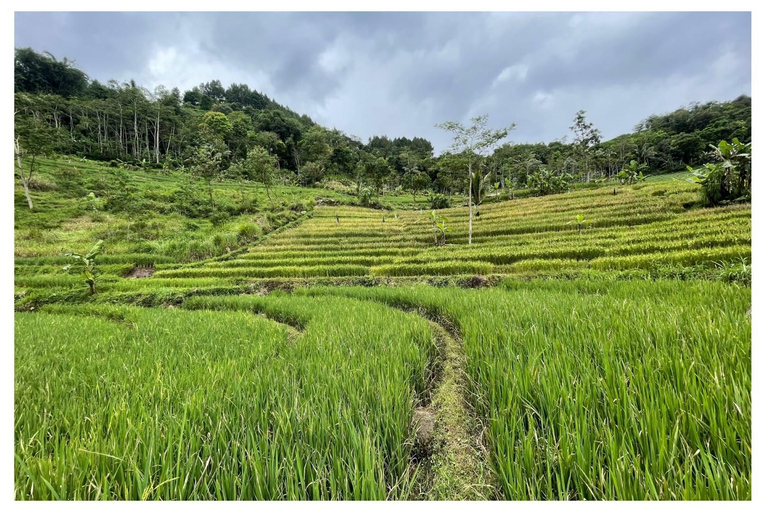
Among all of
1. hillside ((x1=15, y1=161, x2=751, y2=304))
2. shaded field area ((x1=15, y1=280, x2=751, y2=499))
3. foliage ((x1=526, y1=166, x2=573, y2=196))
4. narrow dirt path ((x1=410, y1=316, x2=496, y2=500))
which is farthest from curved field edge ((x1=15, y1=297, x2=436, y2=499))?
foliage ((x1=526, y1=166, x2=573, y2=196))

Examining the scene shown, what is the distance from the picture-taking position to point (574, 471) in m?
1.19

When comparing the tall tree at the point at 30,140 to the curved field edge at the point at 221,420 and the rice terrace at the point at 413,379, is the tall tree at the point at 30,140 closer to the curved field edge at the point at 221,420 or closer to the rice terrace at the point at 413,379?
the rice terrace at the point at 413,379

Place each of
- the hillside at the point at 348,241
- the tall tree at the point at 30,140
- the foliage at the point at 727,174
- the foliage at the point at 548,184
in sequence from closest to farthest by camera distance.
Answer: the hillside at the point at 348,241
the foliage at the point at 727,174
the tall tree at the point at 30,140
the foliage at the point at 548,184

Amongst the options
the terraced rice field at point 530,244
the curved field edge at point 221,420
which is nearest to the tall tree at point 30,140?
the terraced rice field at point 530,244

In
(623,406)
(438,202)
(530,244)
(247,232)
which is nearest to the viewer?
(623,406)

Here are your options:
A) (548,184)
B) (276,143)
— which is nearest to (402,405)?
(548,184)

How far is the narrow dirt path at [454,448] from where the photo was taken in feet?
4.69

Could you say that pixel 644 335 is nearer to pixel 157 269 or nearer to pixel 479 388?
pixel 479 388

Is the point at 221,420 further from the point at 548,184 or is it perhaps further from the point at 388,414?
the point at 548,184

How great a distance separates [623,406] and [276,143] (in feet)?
213

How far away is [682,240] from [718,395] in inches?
470

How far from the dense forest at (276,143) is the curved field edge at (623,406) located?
Answer: 31.8 m

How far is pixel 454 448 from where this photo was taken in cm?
177

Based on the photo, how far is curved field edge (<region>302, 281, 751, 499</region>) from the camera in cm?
111
